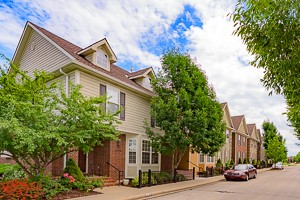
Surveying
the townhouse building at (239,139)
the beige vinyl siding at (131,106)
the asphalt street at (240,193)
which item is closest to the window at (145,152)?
the beige vinyl siding at (131,106)

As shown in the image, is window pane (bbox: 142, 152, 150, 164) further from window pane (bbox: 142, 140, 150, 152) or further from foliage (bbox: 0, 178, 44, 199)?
foliage (bbox: 0, 178, 44, 199)

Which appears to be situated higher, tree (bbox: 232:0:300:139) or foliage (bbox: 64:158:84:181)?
tree (bbox: 232:0:300:139)

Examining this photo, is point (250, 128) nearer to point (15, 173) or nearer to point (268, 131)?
point (268, 131)

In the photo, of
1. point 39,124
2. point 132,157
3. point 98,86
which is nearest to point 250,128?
point 132,157

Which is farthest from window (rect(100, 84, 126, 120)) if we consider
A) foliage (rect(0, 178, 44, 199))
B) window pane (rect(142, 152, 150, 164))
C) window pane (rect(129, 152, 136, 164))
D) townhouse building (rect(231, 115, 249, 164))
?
townhouse building (rect(231, 115, 249, 164))

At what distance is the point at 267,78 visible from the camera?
254 inches

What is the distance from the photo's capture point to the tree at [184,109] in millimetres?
19328

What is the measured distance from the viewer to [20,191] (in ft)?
33.8

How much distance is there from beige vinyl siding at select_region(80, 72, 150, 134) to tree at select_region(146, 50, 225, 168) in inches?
42.1

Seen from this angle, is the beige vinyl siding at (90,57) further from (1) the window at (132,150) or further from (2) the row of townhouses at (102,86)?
(1) the window at (132,150)

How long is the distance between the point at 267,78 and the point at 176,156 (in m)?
16.3

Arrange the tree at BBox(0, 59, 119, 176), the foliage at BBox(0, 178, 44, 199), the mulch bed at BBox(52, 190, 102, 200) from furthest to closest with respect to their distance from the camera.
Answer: the mulch bed at BBox(52, 190, 102, 200), the tree at BBox(0, 59, 119, 176), the foliage at BBox(0, 178, 44, 199)

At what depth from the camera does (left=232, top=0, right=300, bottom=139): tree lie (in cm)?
550

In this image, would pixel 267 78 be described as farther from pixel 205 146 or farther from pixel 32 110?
pixel 205 146
